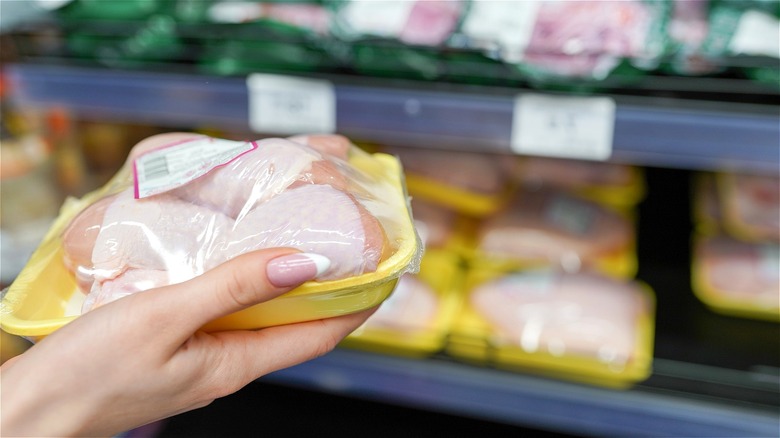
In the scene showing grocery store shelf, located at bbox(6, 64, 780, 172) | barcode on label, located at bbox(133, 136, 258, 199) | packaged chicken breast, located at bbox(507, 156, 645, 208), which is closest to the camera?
barcode on label, located at bbox(133, 136, 258, 199)

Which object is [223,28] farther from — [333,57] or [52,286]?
[52,286]

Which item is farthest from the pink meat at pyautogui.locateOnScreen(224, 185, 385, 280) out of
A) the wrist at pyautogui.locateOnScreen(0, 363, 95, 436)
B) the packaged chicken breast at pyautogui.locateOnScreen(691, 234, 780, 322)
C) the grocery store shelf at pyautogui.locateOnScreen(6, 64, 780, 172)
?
the packaged chicken breast at pyautogui.locateOnScreen(691, 234, 780, 322)

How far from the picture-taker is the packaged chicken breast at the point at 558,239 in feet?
4.80

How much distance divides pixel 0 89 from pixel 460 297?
1045mm

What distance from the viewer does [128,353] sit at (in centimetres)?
53

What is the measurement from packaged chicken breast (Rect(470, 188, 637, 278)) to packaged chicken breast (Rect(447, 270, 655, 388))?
0.12ft

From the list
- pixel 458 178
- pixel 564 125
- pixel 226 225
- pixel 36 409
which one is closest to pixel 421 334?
pixel 458 178

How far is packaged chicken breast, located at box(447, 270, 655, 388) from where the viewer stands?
49.6 inches

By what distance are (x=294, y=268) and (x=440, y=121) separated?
0.63 m

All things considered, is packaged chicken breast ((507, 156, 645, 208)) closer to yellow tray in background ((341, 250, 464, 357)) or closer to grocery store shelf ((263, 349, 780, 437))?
yellow tray in background ((341, 250, 464, 357))

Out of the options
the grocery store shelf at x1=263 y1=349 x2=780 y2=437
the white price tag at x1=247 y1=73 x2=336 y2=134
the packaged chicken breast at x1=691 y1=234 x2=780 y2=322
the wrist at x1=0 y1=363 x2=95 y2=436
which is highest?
the white price tag at x1=247 y1=73 x2=336 y2=134

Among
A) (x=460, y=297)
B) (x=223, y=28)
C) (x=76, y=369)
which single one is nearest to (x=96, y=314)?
(x=76, y=369)

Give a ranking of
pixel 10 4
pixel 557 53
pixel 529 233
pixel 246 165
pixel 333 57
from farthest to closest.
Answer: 1. pixel 529 233
2. pixel 10 4
3. pixel 333 57
4. pixel 557 53
5. pixel 246 165

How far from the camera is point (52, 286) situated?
0.67 metres
